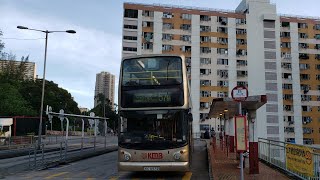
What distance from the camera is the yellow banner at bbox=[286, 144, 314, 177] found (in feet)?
39.2

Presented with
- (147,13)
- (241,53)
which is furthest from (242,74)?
(147,13)

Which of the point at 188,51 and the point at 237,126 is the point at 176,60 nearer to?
the point at 237,126

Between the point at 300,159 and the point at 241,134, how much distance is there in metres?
2.68

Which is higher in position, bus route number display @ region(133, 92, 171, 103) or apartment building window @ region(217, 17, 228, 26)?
apartment building window @ region(217, 17, 228, 26)

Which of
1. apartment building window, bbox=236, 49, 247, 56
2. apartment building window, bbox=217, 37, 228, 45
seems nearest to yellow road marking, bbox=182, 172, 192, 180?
apartment building window, bbox=217, 37, 228, 45

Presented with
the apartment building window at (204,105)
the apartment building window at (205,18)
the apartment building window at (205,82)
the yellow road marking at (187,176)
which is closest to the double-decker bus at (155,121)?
the yellow road marking at (187,176)

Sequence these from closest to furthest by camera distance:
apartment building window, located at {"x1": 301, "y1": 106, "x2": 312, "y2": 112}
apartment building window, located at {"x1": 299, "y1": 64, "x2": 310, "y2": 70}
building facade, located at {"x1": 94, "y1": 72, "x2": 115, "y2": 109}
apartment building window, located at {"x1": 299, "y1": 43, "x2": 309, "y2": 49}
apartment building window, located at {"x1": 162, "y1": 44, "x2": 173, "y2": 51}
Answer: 1. apartment building window, located at {"x1": 162, "y1": 44, "x2": 173, "y2": 51}
2. apartment building window, located at {"x1": 301, "y1": 106, "x2": 312, "y2": 112}
3. apartment building window, located at {"x1": 299, "y1": 64, "x2": 310, "y2": 70}
4. apartment building window, located at {"x1": 299, "y1": 43, "x2": 309, "y2": 49}
5. building facade, located at {"x1": 94, "y1": 72, "x2": 115, "y2": 109}

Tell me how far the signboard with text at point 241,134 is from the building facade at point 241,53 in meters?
66.6

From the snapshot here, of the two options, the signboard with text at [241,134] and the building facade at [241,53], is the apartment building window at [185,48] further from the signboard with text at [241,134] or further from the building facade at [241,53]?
the signboard with text at [241,134]

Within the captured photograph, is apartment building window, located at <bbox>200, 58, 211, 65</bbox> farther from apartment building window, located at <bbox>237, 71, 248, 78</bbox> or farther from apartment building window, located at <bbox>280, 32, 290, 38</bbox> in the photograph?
apartment building window, located at <bbox>280, 32, 290, 38</bbox>

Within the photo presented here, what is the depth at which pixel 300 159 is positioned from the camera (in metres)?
12.9

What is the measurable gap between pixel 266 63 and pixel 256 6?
12268 millimetres

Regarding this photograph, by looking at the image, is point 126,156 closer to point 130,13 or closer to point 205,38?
point 130,13

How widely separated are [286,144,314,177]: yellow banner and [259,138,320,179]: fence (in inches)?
1.7
